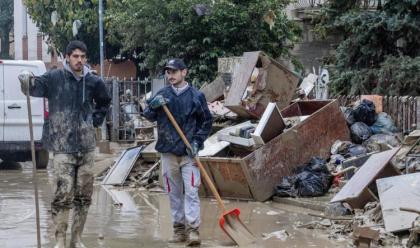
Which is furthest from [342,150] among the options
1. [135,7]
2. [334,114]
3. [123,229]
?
[135,7]

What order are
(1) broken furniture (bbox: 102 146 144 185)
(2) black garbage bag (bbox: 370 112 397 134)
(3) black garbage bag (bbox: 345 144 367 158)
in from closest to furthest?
(3) black garbage bag (bbox: 345 144 367 158) < (2) black garbage bag (bbox: 370 112 397 134) < (1) broken furniture (bbox: 102 146 144 185)

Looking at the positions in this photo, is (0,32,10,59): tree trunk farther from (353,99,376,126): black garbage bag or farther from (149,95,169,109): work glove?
(149,95,169,109): work glove

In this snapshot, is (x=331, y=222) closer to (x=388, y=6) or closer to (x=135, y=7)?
(x=388, y=6)

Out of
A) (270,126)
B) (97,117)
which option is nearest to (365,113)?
(270,126)

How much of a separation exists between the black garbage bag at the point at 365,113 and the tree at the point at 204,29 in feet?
24.6

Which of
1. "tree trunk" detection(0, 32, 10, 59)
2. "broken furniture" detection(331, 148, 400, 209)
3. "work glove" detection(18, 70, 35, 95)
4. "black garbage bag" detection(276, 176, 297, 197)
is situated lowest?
"tree trunk" detection(0, 32, 10, 59)

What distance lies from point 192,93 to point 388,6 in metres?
8.99

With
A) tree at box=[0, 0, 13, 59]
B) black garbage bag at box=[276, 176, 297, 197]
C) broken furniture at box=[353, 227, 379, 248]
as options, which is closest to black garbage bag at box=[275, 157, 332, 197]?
black garbage bag at box=[276, 176, 297, 197]

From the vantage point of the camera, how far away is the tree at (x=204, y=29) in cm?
1981

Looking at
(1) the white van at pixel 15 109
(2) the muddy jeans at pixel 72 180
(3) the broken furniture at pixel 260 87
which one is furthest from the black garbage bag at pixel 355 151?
(1) the white van at pixel 15 109

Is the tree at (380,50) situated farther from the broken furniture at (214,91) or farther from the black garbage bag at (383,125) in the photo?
the broken furniture at (214,91)

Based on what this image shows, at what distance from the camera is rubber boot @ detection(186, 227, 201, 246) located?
7.69m

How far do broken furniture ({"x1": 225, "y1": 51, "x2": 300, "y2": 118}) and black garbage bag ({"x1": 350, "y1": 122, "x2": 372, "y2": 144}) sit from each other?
1.20m

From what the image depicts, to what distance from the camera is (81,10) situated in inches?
1201
